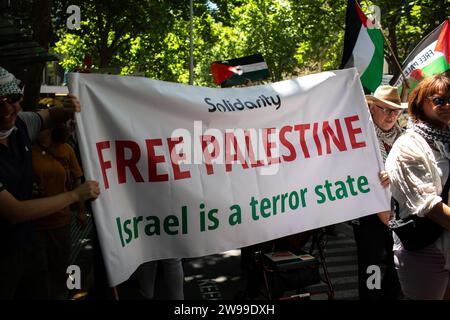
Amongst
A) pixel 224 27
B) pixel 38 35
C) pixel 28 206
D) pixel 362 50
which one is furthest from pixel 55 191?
pixel 224 27

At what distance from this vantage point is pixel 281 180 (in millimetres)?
3570

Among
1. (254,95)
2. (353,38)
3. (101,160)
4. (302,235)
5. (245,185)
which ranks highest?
(353,38)

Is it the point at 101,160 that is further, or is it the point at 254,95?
the point at 254,95

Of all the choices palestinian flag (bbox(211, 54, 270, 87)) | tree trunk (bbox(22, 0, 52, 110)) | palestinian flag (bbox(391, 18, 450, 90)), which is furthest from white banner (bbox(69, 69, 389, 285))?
tree trunk (bbox(22, 0, 52, 110))

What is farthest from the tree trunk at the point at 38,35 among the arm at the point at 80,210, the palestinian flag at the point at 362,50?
the palestinian flag at the point at 362,50

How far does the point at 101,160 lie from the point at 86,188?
32cm

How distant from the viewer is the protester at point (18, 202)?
2.56 m

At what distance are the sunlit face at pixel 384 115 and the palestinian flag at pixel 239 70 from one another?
4.89 metres

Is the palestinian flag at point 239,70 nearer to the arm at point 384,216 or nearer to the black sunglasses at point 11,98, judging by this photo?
the arm at point 384,216

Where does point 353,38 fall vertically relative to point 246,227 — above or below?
above

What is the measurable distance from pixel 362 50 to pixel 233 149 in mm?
1933

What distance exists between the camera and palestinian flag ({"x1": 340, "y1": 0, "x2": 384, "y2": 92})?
4.63 metres
